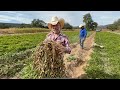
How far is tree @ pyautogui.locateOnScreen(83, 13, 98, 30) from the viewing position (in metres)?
7.28

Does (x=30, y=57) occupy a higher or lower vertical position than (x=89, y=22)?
lower

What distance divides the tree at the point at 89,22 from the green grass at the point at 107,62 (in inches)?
24.0

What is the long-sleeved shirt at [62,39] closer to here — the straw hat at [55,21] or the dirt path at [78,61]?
the straw hat at [55,21]

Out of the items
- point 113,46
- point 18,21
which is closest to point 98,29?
point 113,46

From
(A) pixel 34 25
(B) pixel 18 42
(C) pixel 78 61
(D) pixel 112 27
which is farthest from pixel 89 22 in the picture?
(B) pixel 18 42

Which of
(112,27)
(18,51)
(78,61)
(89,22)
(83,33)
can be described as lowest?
(78,61)

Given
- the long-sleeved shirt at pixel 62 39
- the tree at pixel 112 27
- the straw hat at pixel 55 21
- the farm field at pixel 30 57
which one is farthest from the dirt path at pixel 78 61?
the straw hat at pixel 55 21

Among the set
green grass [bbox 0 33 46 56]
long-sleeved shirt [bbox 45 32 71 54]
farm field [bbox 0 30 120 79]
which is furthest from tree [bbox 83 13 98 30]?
green grass [bbox 0 33 46 56]

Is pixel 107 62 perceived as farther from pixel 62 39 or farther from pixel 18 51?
pixel 18 51

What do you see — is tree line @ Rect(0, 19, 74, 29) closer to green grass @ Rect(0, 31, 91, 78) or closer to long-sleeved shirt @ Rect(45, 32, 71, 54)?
green grass @ Rect(0, 31, 91, 78)

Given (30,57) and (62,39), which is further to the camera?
(30,57)

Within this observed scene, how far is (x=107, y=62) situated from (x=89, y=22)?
0.98 meters

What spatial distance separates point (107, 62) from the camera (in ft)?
26.0
